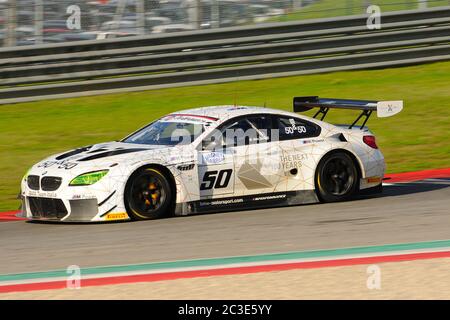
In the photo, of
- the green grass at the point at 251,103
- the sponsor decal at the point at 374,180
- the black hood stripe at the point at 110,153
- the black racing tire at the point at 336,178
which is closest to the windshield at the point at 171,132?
the black hood stripe at the point at 110,153

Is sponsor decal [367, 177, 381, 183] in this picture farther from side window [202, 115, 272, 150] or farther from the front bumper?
the front bumper

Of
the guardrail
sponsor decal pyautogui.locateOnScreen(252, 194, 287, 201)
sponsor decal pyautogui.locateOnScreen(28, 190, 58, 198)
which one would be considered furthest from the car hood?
the guardrail

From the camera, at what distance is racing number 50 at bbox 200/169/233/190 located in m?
11.1

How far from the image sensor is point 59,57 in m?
17.3

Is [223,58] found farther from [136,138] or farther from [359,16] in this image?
[136,138]

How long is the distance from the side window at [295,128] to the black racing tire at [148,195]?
1.68 m

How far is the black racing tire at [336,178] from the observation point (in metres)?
11.8

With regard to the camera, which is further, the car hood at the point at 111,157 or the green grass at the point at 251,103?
the green grass at the point at 251,103

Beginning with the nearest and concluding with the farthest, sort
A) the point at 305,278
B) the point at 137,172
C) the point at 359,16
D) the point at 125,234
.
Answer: the point at 305,278 < the point at 125,234 < the point at 137,172 < the point at 359,16

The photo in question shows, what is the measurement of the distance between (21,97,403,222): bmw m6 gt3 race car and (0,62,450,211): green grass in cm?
236

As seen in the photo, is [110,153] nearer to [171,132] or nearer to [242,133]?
[171,132]

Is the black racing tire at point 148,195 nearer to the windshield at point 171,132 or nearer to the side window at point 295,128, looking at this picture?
the windshield at point 171,132
